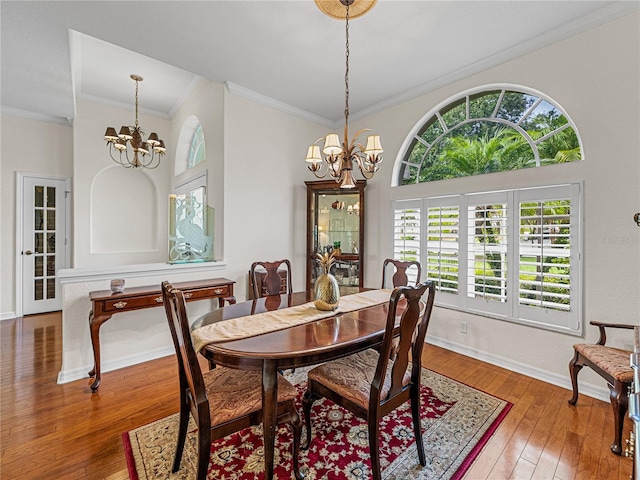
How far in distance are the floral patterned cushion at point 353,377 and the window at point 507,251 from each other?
1.65 meters

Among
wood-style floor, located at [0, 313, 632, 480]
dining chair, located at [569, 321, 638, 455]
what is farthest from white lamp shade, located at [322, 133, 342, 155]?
dining chair, located at [569, 321, 638, 455]

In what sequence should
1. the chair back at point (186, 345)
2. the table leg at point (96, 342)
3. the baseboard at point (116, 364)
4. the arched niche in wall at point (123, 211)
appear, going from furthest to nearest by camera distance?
1. the arched niche in wall at point (123, 211)
2. the baseboard at point (116, 364)
3. the table leg at point (96, 342)
4. the chair back at point (186, 345)

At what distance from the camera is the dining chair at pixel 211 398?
4.50 ft

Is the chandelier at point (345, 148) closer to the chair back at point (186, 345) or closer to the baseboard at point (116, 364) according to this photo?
the chair back at point (186, 345)

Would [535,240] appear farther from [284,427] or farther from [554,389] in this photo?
[284,427]

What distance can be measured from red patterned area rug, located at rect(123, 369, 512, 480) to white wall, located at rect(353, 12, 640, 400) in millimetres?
779

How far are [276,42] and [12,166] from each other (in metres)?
4.49

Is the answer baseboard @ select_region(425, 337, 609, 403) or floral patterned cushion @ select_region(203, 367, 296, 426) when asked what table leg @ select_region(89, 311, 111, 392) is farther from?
baseboard @ select_region(425, 337, 609, 403)

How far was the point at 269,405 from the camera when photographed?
1415 mm

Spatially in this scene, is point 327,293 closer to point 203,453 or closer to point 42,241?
point 203,453

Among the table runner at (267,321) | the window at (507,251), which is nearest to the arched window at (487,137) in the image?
the window at (507,251)

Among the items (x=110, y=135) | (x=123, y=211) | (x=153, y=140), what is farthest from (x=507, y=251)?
(x=123, y=211)

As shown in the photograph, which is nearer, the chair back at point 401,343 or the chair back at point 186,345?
the chair back at point 186,345

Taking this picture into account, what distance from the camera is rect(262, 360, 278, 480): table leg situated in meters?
1.40
